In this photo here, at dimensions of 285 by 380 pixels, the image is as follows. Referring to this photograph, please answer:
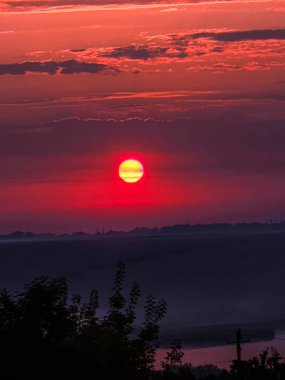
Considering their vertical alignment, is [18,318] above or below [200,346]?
below

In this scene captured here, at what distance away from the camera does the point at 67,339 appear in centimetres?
3594

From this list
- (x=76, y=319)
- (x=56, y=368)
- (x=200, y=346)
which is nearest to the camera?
(x=56, y=368)

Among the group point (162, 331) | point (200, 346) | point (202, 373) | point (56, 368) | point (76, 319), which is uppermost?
point (162, 331)

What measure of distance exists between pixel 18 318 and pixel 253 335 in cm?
9450

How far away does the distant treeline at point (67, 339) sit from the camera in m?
33.7

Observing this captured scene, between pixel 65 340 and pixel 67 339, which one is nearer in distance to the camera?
pixel 65 340

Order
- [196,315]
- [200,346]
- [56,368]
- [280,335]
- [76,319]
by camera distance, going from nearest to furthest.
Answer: [56,368] → [76,319] → [200,346] → [280,335] → [196,315]

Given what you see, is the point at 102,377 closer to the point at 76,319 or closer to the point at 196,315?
the point at 76,319

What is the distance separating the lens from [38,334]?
35156 millimetres

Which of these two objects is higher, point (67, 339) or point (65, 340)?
point (67, 339)

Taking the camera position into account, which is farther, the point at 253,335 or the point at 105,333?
the point at 253,335

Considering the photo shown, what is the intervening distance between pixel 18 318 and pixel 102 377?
16.1 feet

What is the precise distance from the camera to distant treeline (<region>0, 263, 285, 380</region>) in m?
33.7

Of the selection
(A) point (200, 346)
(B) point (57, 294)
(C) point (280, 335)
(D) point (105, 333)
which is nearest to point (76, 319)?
(B) point (57, 294)
